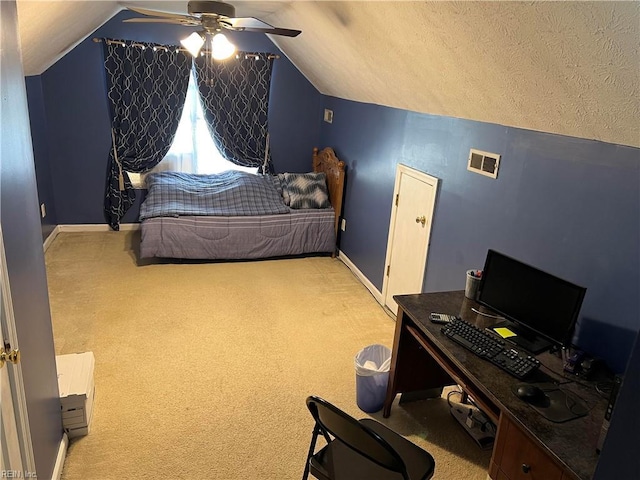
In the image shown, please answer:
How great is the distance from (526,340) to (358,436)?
98 cm

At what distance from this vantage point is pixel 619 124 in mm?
1728

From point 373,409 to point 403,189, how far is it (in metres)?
1.63

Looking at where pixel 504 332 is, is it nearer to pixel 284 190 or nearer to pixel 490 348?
pixel 490 348

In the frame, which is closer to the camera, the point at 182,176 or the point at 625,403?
the point at 625,403

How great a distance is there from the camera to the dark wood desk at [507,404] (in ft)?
4.67

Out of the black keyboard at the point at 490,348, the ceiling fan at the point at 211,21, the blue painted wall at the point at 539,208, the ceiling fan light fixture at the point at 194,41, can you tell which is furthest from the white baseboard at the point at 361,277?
the ceiling fan light fixture at the point at 194,41

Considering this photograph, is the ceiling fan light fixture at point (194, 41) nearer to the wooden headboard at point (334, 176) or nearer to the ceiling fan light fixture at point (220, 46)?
the ceiling fan light fixture at point (220, 46)

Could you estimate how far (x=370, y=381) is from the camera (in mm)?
2557

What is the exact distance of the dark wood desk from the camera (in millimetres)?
1425

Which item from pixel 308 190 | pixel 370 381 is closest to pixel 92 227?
pixel 308 190

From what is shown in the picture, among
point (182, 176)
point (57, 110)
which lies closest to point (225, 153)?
point (182, 176)

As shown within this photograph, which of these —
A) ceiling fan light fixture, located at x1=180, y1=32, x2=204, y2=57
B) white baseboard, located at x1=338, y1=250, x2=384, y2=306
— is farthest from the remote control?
ceiling fan light fixture, located at x1=180, y1=32, x2=204, y2=57

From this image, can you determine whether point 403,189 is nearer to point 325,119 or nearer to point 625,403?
point 325,119

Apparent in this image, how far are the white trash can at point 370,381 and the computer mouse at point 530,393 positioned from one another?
100 cm
